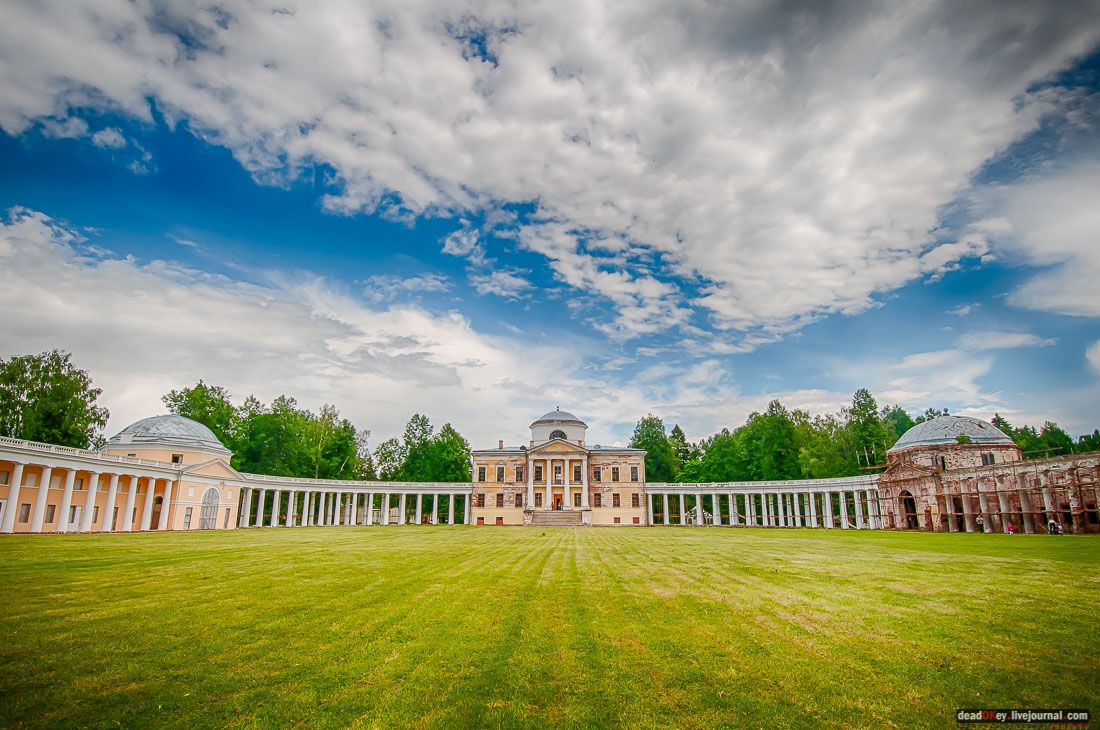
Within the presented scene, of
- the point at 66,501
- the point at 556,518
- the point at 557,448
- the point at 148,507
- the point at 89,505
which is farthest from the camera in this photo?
the point at 557,448

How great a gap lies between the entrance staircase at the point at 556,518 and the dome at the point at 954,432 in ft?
114

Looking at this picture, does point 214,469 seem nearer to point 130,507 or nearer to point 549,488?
point 130,507

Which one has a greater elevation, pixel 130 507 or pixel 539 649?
pixel 539 649

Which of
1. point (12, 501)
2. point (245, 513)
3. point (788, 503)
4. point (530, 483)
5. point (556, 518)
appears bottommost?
point (556, 518)

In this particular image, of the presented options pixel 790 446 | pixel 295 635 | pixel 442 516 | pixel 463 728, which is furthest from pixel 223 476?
pixel 790 446

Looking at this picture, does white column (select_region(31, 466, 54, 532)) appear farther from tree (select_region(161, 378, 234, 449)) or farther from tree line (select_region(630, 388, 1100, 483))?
tree line (select_region(630, 388, 1100, 483))

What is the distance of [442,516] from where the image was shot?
80.9m

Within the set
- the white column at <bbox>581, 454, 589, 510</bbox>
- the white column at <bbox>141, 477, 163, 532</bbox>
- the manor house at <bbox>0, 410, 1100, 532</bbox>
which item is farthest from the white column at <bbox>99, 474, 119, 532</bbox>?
the white column at <bbox>581, 454, 589, 510</bbox>

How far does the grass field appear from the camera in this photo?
557cm

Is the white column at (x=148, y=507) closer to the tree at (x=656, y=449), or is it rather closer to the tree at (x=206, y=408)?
the tree at (x=206, y=408)

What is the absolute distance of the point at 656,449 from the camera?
284 feet

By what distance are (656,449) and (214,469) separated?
2376 inches

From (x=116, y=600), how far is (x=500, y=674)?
8512mm

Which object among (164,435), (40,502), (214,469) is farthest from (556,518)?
(40,502)
